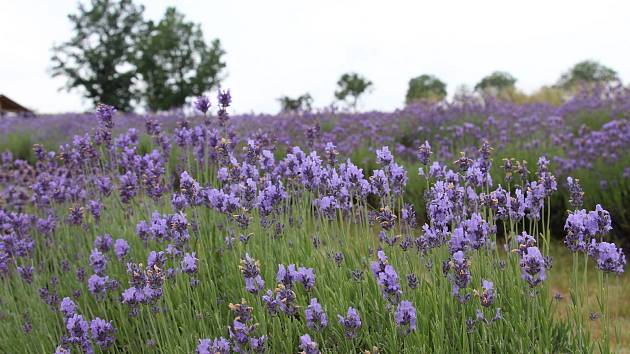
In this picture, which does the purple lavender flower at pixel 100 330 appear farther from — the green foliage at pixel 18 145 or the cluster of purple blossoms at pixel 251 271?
the green foliage at pixel 18 145

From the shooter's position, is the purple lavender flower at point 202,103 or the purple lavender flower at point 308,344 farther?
the purple lavender flower at point 202,103

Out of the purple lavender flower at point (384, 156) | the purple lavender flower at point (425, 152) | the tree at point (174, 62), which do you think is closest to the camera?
the purple lavender flower at point (384, 156)

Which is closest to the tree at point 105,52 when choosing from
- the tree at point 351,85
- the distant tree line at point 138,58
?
the distant tree line at point 138,58

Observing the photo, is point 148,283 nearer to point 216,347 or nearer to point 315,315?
point 216,347

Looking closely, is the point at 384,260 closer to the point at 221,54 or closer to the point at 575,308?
the point at 575,308

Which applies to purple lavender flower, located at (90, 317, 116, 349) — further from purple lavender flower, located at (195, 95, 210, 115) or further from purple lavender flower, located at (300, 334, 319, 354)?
purple lavender flower, located at (195, 95, 210, 115)

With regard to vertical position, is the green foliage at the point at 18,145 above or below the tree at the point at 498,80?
below

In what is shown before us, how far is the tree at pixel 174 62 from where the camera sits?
29.3 metres

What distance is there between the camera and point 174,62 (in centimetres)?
2986

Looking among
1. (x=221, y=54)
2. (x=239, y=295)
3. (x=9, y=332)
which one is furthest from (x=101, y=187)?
(x=221, y=54)

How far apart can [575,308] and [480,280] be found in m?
0.46

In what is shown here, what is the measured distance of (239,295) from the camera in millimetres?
3059

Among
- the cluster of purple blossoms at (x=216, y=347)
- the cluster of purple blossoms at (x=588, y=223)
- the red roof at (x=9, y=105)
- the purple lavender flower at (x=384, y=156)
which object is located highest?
the red roof at (x=9, y=105)

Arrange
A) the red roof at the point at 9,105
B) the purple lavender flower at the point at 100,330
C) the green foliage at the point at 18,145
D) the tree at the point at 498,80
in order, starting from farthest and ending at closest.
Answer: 1. the tree at the point at 498,80
2. the red roof at the point at 9,105
3. the green foliage at the point at 18,145
4. the purple lavender flower at the point at 100,330
